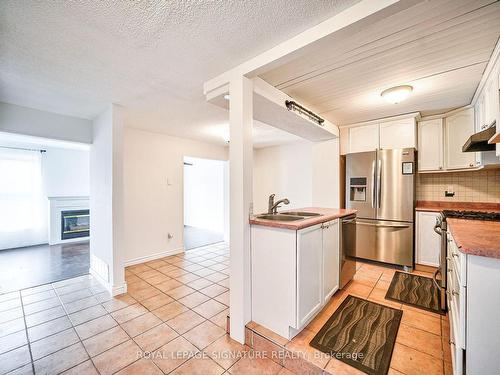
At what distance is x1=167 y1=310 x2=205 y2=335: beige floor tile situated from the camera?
195 cm

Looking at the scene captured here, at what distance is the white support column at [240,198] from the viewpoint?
1705mm

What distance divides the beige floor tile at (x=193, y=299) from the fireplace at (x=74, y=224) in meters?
4.58

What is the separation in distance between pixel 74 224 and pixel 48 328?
4223 mm

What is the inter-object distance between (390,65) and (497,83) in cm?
83

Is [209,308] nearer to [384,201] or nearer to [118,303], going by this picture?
[118,303]

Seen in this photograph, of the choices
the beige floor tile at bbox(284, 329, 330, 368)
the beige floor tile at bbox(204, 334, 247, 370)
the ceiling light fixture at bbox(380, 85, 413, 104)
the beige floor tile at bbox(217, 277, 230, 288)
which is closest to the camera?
the beige floor tile at bbox(284, 329, 330, 368)

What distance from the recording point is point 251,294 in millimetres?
1825

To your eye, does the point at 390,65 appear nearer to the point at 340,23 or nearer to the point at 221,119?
the point at 340,23

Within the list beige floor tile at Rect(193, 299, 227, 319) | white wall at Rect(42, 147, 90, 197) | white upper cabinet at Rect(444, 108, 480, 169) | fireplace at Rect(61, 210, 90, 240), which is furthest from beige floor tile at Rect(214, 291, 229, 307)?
white wall at Rect(42, 147, 90, 197)

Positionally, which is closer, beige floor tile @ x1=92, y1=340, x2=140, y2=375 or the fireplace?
beige floor tile @ x1=92, y1=340, x2=140, y2=375

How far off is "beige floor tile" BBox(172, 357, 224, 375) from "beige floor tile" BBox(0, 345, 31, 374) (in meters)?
1.19

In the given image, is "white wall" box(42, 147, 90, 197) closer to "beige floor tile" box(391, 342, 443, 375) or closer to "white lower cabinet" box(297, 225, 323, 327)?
"white lower cabinet" box(297, 225, 323, 327)

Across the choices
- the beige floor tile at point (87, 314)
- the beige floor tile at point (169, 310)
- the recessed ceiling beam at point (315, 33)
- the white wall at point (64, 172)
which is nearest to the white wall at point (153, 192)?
the beige floor tile at point (87, 314)

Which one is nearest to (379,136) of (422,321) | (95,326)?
(422,321)
